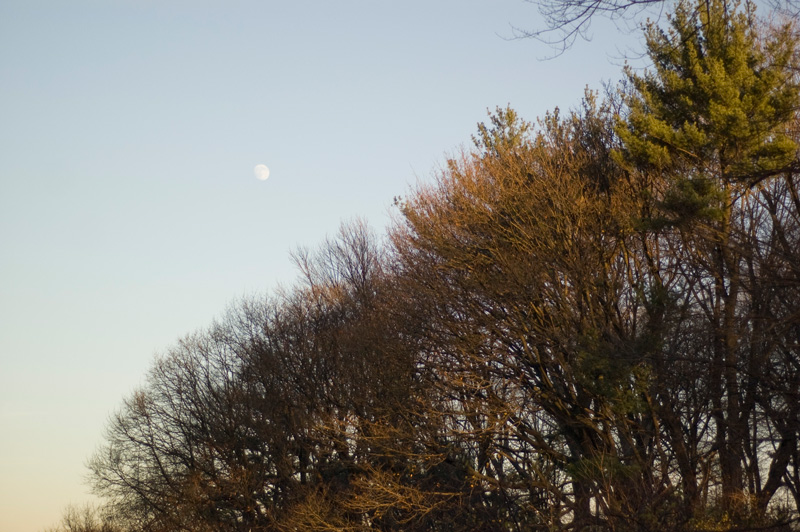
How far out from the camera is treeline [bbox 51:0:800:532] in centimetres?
1527

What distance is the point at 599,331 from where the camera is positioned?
17516 millimetres

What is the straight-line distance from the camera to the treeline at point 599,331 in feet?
50.1

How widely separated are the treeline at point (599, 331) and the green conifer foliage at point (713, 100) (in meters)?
0.05

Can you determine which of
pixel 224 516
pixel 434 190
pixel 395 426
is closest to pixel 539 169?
pixel 434 190

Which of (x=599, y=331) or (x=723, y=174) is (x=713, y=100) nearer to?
(x=723, y=174)

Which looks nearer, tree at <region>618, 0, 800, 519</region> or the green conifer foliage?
tree at <region>618, 0, 800, 519</region>

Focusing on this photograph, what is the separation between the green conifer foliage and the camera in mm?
15867

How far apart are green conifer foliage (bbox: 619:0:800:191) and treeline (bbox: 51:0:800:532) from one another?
0.05 m

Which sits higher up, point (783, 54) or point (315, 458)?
point (783, 54)

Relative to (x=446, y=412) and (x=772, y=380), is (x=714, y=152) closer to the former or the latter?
(x=772, y=380)

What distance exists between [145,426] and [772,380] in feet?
83.3

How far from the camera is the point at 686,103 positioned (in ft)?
58.7

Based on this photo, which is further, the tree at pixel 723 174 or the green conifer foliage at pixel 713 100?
the green conifer foliage at pixel 713 100

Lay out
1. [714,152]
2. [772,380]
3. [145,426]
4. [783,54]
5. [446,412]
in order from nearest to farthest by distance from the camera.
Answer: [772,380], [783,54], [714,152], [446,412], [145,426]
